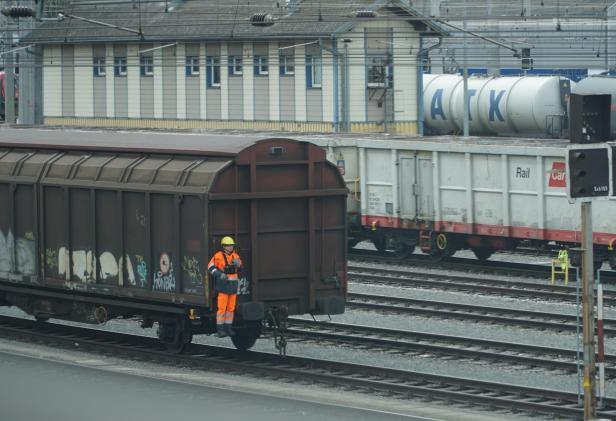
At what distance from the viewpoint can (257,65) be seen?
44.8 m

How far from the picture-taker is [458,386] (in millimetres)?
15203

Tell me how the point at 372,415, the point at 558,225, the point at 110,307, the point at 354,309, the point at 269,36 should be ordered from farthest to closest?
the point at 269,36
the point at 558,225
the point at 354,309
the point at 110,307
the point at 372,415

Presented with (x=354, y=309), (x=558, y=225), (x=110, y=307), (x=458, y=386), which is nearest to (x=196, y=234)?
(x=110, y=307)

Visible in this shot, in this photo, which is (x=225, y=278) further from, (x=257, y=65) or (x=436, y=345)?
(x=257, y=65)

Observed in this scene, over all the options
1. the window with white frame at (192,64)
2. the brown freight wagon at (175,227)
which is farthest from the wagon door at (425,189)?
the window with white frame at (192,64)

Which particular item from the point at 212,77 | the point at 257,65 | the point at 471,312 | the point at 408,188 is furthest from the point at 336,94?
the point at 471,312

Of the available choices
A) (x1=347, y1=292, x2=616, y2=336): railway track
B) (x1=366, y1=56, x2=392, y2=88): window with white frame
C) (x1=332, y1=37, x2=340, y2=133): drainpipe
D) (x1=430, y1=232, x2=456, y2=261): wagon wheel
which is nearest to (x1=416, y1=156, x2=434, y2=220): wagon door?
(x1=430, y1=232, x2=456, y2=261): wagon wheel

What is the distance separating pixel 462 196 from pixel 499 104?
19512 millimetres

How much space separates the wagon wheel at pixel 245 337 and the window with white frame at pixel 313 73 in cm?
2718

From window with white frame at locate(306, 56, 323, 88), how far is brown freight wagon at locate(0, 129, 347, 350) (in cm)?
2580

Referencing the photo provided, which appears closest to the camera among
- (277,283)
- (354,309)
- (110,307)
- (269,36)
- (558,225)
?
(277,283)

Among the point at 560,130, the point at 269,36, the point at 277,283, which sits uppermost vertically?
the point at 269,36

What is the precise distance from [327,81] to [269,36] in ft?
8.18

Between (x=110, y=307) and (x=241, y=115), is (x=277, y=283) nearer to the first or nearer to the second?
(x=110, y=307)
